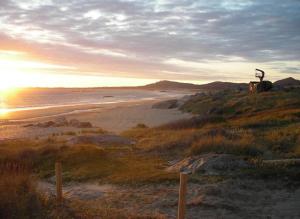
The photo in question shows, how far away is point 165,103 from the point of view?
6406 centimetres

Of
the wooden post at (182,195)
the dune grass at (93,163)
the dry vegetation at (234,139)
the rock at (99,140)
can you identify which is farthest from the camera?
the rock at (99,140)

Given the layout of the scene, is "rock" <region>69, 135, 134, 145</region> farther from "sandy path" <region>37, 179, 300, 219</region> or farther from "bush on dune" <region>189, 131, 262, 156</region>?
"sandy path" <region>37, 179, 300, 219</region>

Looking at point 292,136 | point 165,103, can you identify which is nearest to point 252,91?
point 165,103

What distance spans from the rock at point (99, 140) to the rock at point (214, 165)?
8156mm

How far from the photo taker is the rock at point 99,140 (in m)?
22.7

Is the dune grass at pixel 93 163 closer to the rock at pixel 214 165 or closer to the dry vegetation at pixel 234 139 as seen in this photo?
the rock at pixel 214 165

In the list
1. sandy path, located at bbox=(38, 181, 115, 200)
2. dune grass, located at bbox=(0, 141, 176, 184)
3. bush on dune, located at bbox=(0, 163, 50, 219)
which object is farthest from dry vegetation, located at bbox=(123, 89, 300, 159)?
bush on dune, located at bbox=(0, 163, 50, 219)

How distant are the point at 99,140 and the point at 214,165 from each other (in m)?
10.2

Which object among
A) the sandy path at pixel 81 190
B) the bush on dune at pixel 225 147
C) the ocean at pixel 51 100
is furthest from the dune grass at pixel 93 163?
the ocean at pixel 51 100

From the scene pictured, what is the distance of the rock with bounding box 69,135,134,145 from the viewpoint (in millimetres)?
22656

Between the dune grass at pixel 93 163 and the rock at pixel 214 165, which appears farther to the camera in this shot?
the dune grass at pixel 93 163

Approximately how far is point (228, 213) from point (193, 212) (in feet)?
2.62

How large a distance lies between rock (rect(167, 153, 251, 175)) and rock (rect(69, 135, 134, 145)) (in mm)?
8156

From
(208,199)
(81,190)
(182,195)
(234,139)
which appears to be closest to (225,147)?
(234,139)
